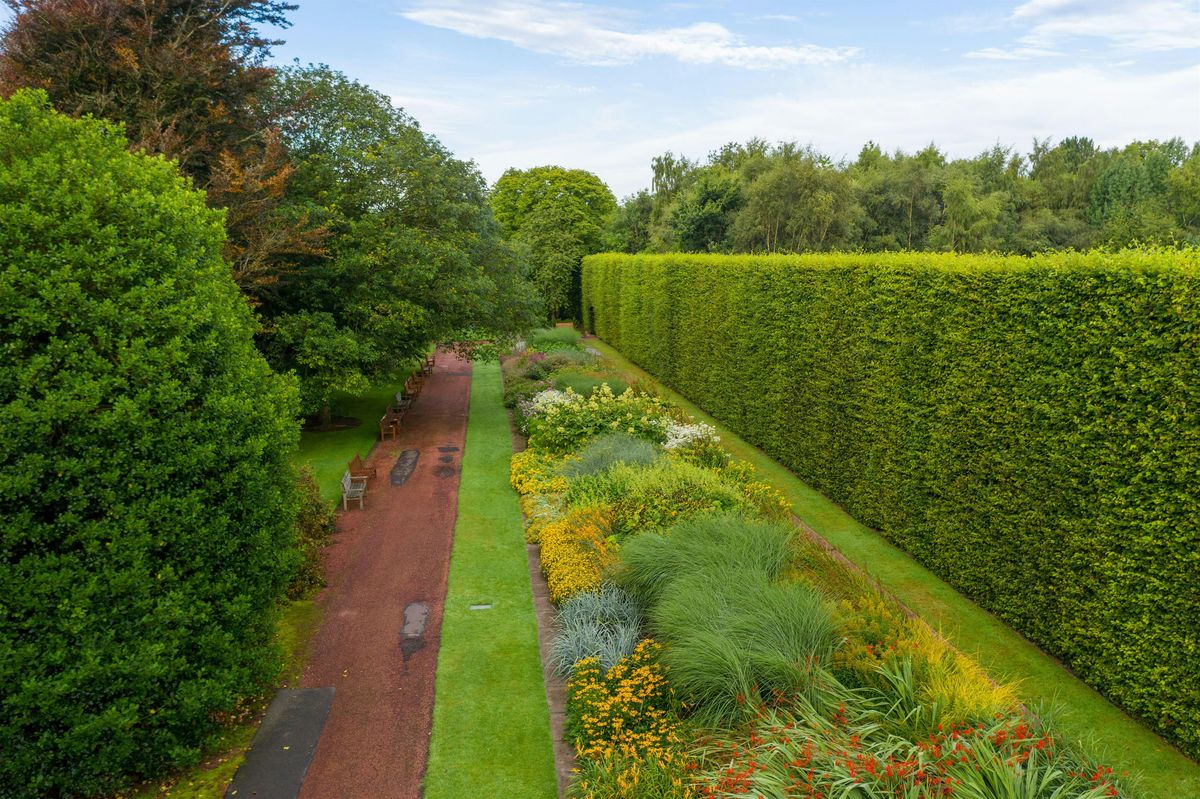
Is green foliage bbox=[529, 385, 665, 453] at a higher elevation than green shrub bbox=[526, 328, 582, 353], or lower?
lower

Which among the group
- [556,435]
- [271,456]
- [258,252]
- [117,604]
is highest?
[258,252]

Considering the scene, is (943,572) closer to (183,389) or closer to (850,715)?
(850,715)

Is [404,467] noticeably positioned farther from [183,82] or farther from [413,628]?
[183,82]

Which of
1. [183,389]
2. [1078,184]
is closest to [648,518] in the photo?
[183,389]

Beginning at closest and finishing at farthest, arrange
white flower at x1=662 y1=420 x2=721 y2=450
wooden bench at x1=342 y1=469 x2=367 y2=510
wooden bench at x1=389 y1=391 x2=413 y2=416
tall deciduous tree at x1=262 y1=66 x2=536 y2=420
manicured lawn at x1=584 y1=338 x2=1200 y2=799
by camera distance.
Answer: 1. manicured lawn at x1=584 y1=338 x2=1200 y2=799
2. wooden bench at x1=342 y1=469 x2=367 y2=510
3. white flower at x1=662 y1=420 x2=721 y2=450
4. tall deciduous tree at x1=262 y1=66 x2=536 y2=420
5. wooden bench at x1=389 y1=391 x2=413 y2=416

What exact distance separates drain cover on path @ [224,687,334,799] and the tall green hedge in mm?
8588

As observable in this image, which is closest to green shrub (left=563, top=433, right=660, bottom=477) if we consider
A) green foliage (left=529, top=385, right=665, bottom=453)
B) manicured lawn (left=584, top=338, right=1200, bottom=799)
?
green foliage (left=529, top=385, right=665, bottom=453)

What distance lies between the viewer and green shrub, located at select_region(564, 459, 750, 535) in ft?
33.8

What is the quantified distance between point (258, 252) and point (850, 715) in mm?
13437

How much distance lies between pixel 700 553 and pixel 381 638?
4.44 metres

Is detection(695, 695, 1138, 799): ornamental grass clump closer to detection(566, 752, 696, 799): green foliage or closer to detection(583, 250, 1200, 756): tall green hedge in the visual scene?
detection(566, 752, 696, 799): green foliage

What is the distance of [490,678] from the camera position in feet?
26.7

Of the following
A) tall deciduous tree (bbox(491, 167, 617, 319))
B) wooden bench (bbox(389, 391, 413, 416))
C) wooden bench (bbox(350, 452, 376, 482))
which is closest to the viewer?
wooden bench (bbox(350, 452, 376, 482))

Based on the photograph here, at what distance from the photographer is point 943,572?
10.5 metres
